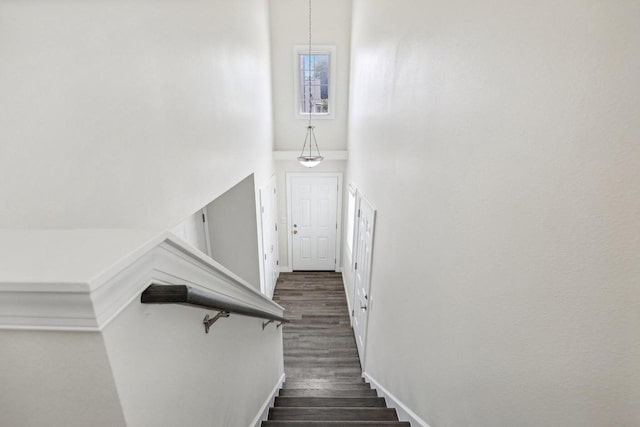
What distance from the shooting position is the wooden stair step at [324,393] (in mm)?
3088

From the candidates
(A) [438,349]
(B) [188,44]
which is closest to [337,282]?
(A) [438,349]

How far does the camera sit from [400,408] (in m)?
2.22

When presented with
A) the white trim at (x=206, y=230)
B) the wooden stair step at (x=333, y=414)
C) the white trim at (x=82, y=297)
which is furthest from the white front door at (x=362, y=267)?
the white trim at (x=82, y=297)

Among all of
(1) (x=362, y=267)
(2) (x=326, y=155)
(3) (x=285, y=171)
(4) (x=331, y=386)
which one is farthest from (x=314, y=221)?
(4) (x=331, y=386)

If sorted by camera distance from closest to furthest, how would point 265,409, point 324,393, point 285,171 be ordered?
point 265,409
point 324,393
point 285,171

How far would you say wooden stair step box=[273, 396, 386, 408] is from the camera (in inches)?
107

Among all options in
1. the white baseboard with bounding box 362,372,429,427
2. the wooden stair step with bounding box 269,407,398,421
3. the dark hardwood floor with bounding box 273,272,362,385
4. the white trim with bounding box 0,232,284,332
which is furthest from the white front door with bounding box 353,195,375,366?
the white trim with bounding box 0,232,284,332

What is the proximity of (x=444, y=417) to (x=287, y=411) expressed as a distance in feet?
4.76

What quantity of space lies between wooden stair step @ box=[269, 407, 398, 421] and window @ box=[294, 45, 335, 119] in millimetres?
4683

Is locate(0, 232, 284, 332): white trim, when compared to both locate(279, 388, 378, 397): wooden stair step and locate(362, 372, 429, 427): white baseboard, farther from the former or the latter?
locate(279, 388, 378, 397): wooden stair step

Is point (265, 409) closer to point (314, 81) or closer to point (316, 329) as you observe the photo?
point (316, 329)

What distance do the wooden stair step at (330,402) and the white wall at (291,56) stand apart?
419 centimetres

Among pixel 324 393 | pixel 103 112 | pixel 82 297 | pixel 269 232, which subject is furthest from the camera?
pixel 269 232

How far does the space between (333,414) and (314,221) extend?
411 centimetres
